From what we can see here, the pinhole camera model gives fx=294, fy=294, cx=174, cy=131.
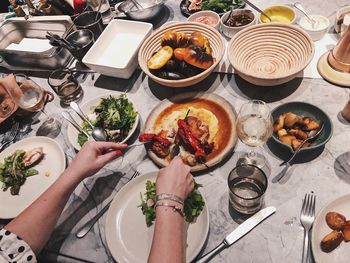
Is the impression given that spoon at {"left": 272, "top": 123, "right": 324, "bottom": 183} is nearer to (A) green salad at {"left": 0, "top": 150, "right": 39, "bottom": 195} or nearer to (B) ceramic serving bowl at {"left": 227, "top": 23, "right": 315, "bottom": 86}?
(B) ceramic serving bowl at {"left": 227, "top": 23, "right": 315, "bottom": 86}

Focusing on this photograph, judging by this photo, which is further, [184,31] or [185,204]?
[184,31]

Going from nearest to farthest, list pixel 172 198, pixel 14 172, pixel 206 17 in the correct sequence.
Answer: pixel 172 198 < pixel 14 172 < pixel 206 17

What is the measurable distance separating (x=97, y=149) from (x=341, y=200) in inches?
45.9

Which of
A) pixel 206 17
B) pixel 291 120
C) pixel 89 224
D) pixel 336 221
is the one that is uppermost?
pixel 206 17

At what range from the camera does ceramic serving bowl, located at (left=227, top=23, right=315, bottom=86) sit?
175 centimetres

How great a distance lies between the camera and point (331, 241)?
117 centimetres

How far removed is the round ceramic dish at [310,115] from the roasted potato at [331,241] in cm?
41

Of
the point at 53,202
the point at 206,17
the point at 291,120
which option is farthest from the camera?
the point at 206,17

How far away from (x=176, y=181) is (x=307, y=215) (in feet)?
2.01

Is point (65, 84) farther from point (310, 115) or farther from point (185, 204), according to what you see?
point (310, 115)

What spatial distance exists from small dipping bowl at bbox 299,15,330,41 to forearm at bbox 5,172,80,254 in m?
1.79

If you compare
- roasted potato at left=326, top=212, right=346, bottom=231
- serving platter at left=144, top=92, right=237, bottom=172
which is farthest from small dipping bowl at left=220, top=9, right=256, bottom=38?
roasted potato at left=326, top=212, right=346, bottom=231

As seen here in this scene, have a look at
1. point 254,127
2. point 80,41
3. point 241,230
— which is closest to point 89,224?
point 241,230

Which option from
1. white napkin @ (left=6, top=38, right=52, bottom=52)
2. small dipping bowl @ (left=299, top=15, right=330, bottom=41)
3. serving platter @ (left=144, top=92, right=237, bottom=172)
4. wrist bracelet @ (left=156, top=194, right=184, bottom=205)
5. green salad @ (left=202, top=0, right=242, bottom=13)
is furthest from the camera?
white napkin @ (left=6, top=38, right=52, bottom=52)
